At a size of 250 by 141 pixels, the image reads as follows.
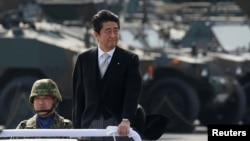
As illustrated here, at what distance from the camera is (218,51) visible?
28.9m

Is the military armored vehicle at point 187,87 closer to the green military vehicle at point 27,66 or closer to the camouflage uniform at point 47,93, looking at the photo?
the green military vehicle at point 27,66

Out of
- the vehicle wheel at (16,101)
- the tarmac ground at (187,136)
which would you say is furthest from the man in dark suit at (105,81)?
the vehicle wheel at (16,101)

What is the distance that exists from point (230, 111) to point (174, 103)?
221 cm

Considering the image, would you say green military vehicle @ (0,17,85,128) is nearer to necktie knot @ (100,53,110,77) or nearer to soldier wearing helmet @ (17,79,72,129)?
necktie knot @ (100,53,110,77)

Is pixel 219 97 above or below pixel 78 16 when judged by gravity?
below

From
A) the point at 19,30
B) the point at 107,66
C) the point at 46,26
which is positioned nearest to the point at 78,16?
the point at 46,26

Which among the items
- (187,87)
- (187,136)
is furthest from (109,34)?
(187,87)

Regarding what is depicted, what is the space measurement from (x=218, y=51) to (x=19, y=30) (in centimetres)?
572

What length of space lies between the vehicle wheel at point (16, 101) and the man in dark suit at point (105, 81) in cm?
1403

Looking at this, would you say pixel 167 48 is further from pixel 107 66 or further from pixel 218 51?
pixel 107 66

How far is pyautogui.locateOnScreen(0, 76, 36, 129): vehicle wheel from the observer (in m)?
23.5

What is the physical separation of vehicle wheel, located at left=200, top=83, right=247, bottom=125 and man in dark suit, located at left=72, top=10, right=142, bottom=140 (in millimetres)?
17169

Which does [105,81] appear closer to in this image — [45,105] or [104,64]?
[104,64]

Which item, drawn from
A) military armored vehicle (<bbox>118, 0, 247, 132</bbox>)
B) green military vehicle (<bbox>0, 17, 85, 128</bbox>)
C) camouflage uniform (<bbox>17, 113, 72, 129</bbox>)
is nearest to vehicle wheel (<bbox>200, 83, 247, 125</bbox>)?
military armored vehicle (<bbox>118, 0, 247, 132</bbox>)
